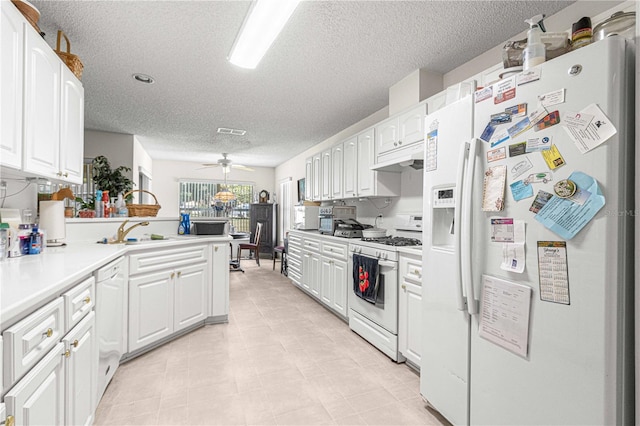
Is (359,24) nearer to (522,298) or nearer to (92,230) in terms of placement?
(522,298)

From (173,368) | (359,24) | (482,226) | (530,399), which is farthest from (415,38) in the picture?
(173,368)

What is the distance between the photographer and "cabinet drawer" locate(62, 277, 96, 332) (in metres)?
1.28

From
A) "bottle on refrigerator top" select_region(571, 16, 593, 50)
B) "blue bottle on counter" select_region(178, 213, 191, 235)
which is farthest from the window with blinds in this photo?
"bottle on refrigerator top" select_region(571, 16, 593, 50)

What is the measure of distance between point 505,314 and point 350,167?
2.83 meters

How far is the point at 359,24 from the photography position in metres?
2.17

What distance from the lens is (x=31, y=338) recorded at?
38.8 inches

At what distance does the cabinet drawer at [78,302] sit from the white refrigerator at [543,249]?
180 centimetres

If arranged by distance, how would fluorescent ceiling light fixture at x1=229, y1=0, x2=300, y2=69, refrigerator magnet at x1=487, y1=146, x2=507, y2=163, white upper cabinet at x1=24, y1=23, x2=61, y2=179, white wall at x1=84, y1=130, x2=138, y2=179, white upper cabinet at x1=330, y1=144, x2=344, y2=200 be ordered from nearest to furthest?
refrigerator magnet at x1=487, y1=146, x2=507, y2=163 < white upper cabinet at x1=24, y1=23, x2=61, y2=179 < fluorescent ceiling light fixture at x1=229, y1=0, x2=300, y2=69 < white upper cabinet at x1=330, y1=144, x2=344, y2=200 < white wall at x1=84, y1=130, x2=138, y2=179

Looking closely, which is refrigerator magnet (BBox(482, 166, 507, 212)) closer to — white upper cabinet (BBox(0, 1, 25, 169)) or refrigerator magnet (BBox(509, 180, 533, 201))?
refrigerator magnet (BBox(509, 180, 533, 201))

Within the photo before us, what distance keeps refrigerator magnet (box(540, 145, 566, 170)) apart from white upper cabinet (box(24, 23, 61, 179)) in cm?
249

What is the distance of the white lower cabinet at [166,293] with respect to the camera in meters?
2.48

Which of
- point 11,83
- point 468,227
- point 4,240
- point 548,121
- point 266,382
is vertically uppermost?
point 11,83

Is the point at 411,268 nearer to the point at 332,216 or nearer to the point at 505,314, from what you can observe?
the point at 505,314

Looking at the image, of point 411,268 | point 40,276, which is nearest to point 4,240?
point 40,276
